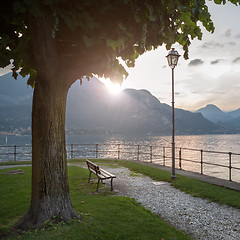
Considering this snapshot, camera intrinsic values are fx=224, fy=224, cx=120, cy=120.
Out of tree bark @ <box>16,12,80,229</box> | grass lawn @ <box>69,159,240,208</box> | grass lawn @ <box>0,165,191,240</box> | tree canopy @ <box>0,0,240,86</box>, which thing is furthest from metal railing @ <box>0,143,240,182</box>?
tree bark @ <box>16,12,80,229</box>

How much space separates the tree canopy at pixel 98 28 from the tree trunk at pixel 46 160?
2.10ft

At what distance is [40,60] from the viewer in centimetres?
411

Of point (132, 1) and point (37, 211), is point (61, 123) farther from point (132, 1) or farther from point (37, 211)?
point (132, 1)

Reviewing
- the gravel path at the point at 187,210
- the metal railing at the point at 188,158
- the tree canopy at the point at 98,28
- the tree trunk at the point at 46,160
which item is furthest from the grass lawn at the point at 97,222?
the metal railing at the point at 188,158

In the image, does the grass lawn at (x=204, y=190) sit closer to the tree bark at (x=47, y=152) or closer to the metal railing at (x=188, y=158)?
the metal railing at (x=188, y=158)

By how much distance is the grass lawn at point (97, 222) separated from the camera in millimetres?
4105

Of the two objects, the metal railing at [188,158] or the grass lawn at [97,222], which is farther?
the metal railing at [188,158]

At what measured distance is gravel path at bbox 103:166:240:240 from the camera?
4855 mm

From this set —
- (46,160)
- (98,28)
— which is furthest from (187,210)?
(98,28)

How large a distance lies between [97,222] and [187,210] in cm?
279

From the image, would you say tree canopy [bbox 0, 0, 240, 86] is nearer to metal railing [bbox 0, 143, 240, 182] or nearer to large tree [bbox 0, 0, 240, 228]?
large tree [bbox 0, 0, 240, 228]

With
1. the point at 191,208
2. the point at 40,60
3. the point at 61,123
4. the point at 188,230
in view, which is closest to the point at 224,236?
the point at 188,230

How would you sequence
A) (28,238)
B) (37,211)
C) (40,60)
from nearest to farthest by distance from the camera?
(28,238) → (40,60) → (37,211)

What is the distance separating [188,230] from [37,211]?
3228 millimetres
